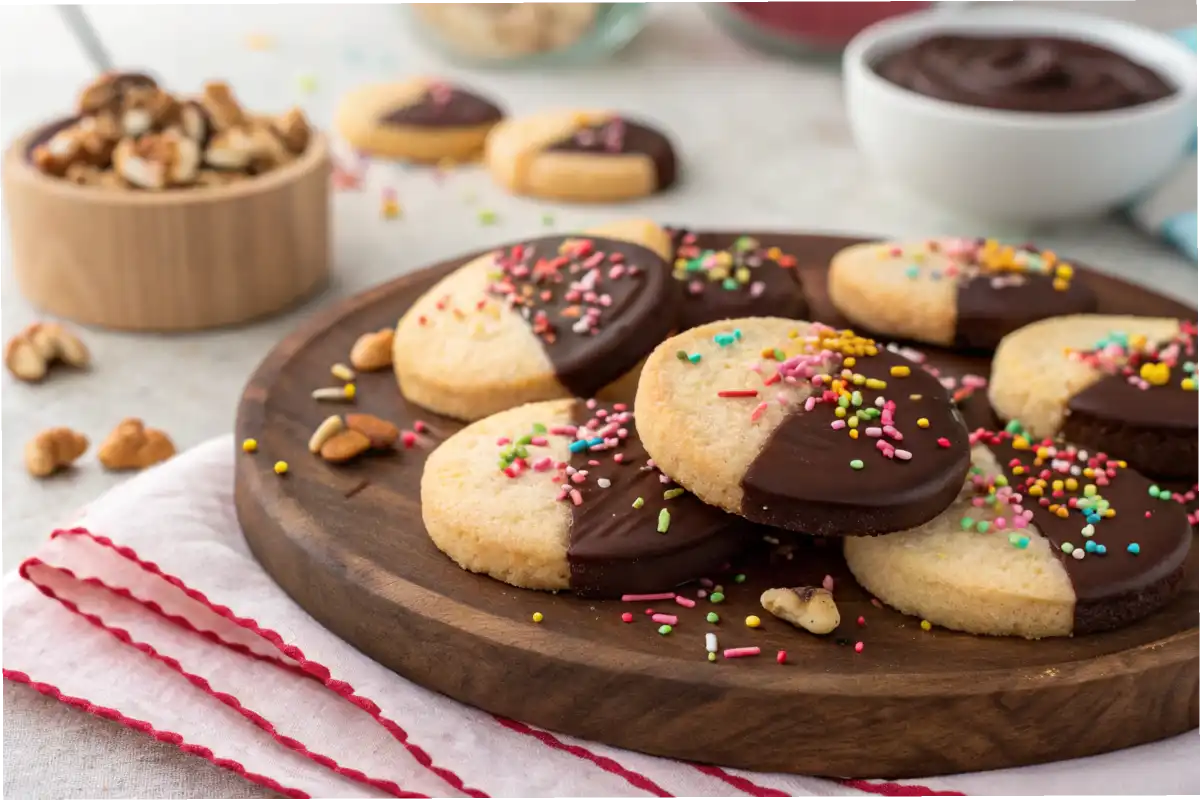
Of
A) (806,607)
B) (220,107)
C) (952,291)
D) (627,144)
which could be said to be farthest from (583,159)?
(806,607)

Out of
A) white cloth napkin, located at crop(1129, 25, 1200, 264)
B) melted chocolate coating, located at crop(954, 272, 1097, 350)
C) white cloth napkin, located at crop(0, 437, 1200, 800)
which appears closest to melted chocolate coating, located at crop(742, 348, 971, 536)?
white cloth napkin, located at crop(0, 437, 1200, 800)

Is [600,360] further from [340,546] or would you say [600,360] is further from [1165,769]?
[1165,769]

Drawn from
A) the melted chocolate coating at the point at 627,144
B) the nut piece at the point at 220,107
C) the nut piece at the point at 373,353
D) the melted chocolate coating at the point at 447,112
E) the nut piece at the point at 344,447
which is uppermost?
the nut piece at the point at 220,107

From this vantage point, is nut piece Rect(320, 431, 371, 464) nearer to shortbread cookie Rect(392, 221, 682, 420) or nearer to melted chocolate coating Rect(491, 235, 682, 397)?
shortbread cookie Rect(392, 221, 682, 420)

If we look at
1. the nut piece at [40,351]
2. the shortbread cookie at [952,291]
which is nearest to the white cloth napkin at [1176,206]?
the shortbread cookie at [952,291]

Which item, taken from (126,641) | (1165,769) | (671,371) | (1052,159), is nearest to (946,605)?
(1165,769)

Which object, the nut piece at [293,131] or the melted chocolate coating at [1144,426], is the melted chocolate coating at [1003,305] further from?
the nut piece at [293,131]
